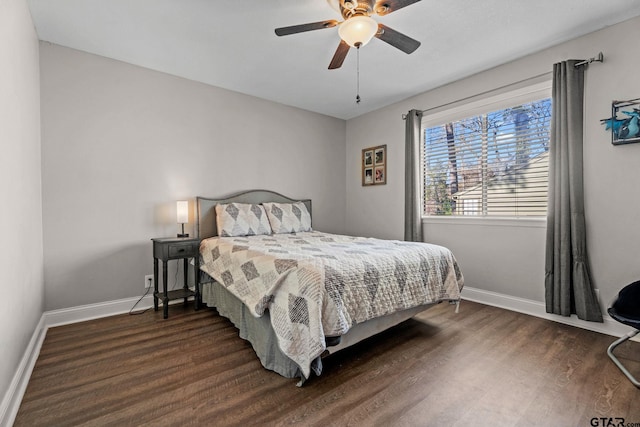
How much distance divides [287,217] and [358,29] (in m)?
2.32

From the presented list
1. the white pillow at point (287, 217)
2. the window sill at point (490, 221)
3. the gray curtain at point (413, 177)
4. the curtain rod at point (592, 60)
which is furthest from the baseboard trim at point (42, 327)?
the curtain rod at point (592, 60)

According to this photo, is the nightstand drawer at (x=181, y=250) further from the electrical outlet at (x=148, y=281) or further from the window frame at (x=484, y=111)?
the window frame at (x=484, y=111)

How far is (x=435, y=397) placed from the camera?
164 cm

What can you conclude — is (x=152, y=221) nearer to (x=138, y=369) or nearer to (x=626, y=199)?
(x=138, y=369)

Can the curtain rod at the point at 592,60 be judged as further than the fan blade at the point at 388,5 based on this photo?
Yes

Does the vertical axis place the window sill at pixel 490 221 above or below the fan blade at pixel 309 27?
below

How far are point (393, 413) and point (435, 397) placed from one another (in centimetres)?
30

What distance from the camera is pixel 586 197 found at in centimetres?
257

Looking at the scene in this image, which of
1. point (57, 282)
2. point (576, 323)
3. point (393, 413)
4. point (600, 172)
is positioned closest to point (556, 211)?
point (600, 172)

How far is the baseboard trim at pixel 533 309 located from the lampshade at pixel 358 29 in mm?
2839

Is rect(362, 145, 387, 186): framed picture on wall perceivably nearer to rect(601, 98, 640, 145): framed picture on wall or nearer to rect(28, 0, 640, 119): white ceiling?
rect(28, 0, 640, 119): white ceiling

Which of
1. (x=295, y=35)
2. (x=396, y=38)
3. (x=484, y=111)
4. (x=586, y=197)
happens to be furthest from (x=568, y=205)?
(x=295, y=35)

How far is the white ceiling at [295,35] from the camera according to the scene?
219 cm

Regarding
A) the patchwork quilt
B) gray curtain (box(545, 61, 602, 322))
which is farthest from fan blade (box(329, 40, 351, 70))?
gray curtain (box(545, 61, 602, 322))
